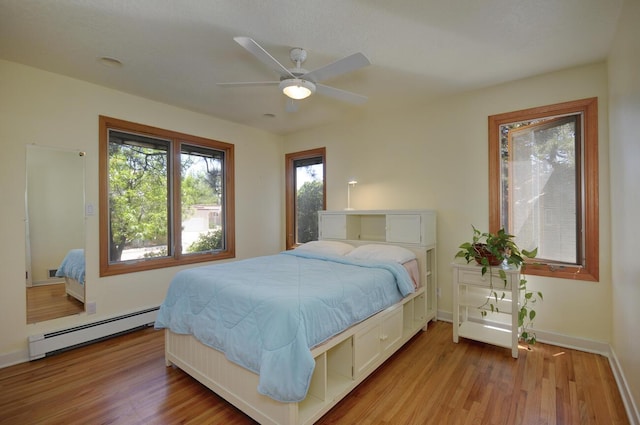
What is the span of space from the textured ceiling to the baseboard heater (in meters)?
2.44

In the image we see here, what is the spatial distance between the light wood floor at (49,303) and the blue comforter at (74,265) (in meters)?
0.12

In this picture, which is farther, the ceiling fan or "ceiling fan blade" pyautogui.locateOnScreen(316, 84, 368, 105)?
"ceiling fan blade" pyautogui.locateOnScreen(316, 84, 368, 105)

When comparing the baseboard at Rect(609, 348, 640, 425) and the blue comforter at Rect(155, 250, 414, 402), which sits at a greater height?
the blue comforter at Rect(155, 250, 414, 402)

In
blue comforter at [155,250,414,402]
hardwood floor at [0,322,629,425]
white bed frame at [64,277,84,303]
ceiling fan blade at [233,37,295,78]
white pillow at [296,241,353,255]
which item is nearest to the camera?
blue comforter at [155,250,414,402]

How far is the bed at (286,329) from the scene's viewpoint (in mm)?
1539

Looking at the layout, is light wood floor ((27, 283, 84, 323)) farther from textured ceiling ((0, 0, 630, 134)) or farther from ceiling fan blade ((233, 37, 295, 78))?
ceiling fan blade ((233, 37, 295, 78))

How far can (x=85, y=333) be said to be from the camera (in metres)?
2.80

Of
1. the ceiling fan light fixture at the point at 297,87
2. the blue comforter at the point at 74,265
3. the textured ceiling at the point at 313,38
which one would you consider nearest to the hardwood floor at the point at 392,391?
the blue comforter at the point at 74,265

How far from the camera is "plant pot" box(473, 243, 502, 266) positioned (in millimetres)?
2598

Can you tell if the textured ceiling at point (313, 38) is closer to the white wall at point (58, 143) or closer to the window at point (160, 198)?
the white wall at point (58, 143)

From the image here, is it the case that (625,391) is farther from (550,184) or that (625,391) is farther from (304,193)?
(304,193)

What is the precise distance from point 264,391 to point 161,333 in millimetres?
2148

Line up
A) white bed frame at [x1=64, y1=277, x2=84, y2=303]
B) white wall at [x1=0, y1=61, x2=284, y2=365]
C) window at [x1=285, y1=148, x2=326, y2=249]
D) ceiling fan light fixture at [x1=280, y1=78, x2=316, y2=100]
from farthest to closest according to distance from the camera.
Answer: window at [x1=285, y1=148, x2=326, y2=249] < white bed frame at [x1=64, y1=277, x2=84, y2=303] < white wall at [x1=0, y1=61, x2=284, y2=365] < ceiling fan light fixture at [x1=280, y1=78, x2=316, y2=100]

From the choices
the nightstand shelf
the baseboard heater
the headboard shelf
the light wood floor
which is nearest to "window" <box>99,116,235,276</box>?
the light wood floor
